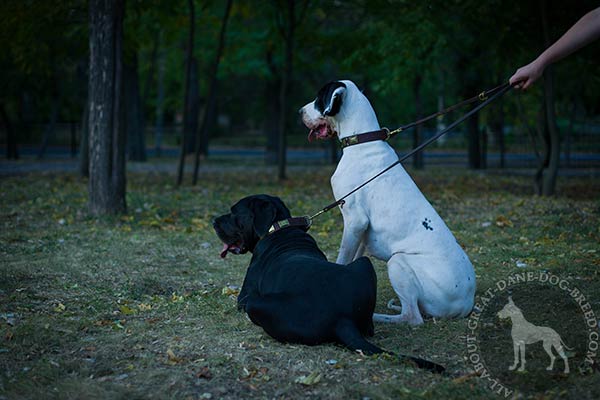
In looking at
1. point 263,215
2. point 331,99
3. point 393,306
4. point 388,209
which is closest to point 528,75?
point 388,209

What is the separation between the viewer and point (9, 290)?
21.4ft

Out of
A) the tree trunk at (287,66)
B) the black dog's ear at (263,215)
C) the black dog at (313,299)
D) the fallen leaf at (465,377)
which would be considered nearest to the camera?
the fallen leaf at (465,377)

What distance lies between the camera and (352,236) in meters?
5.69


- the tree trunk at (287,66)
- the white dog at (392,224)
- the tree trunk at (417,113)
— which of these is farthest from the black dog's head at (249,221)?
the tree trunk at (417,113)

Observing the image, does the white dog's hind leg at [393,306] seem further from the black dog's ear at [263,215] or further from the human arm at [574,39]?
the human arm at [574,39]

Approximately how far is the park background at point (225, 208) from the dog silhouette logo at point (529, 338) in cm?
14

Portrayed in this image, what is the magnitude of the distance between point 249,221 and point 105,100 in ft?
20.5

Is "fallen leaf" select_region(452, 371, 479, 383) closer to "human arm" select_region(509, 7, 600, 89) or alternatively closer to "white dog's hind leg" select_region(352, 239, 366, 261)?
"white dog's hind leg" select_region(352, 239, 366, 261)

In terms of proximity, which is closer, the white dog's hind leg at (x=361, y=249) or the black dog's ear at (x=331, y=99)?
the white dog's hind leg at (x=361, y=249)

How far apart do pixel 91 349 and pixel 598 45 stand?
11720mm

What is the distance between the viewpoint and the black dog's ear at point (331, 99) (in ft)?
19.4

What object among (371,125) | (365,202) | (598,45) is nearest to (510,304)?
(365,202)

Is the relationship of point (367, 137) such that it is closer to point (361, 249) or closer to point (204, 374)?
point (361, 249)

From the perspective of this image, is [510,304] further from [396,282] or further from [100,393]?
[100,393]
